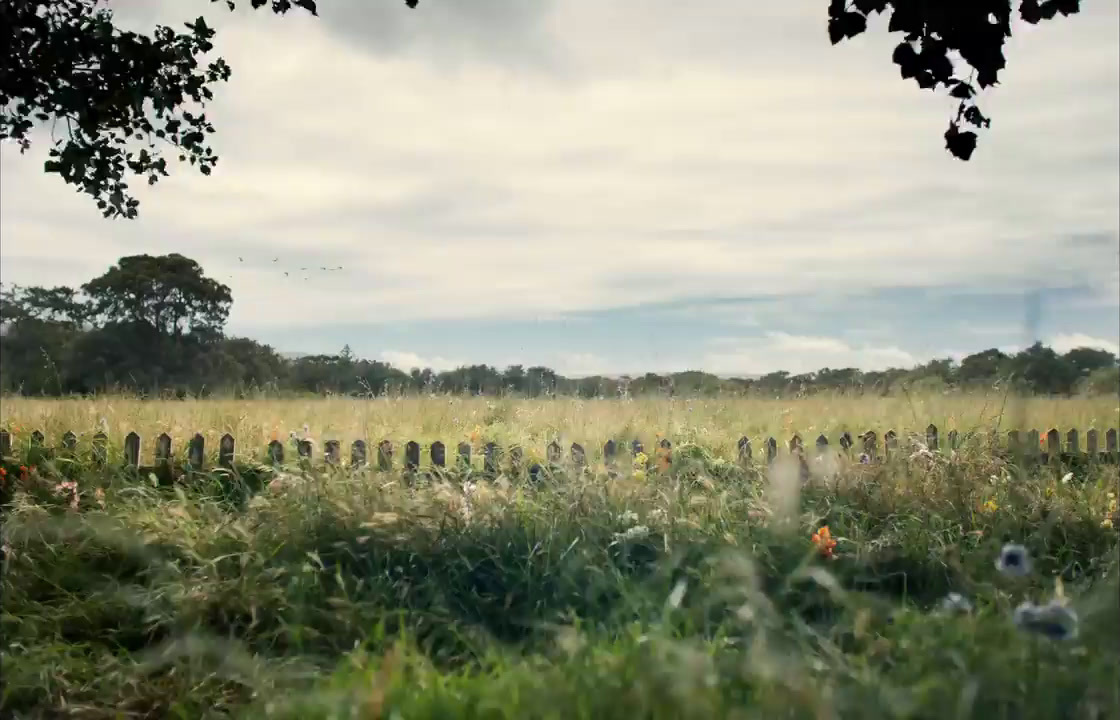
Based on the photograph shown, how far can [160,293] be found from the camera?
19781mm

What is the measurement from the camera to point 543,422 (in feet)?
31.2

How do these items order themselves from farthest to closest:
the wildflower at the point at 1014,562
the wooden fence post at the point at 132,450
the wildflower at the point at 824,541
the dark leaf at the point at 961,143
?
the wooden fence post at the point at 132,450
the dark leaf at the point at 961,143
the wildflower at the point at 824,541
the wildflower at the point at 1014,562

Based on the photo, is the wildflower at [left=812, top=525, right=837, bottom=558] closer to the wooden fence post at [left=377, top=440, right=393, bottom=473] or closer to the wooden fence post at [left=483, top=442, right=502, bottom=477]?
the wooden fence post at [left=483, top=442, right=502, bottom=477]

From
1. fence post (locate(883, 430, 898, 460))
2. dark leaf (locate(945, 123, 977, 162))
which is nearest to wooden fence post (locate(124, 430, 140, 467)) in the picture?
fence post (locate(883, 430, 898, 460))

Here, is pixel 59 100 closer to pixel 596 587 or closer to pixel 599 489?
pixel 599 489

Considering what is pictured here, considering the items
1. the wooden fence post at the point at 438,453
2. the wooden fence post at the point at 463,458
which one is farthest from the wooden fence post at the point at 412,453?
the wooden fence post at the point at 463,458

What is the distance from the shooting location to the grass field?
97.3 inches

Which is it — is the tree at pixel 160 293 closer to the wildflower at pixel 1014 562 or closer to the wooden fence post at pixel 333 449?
the wooden fence post at pixel 333 449

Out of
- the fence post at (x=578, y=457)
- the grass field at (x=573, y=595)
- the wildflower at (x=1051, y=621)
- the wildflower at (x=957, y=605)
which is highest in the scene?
the fence post at (x=578, y=457)

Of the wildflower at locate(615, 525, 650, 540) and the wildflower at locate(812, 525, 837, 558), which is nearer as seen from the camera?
the wildflower at locate(812, 525, 837, 558)

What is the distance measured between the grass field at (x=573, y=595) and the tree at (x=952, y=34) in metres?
1.78

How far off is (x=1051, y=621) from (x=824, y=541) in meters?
2.07

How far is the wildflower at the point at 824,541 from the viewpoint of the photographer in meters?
4.50

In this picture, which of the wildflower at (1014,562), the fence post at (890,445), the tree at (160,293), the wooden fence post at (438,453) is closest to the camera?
the wildflower at (1014,562)
